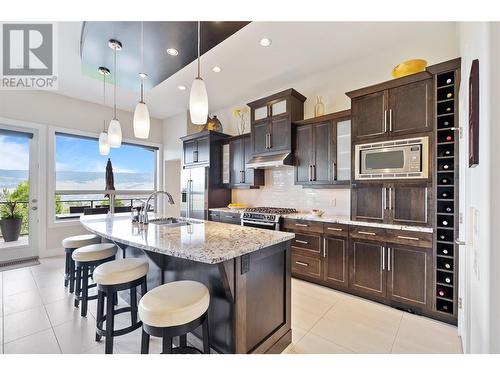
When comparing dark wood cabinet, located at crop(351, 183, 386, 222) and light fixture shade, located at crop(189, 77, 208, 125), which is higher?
light fixture shade, located at crop(189, 77, 208, 125)

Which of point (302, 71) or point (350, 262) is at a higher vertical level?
point (302, 71)

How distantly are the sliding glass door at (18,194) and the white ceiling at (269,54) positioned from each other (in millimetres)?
1232

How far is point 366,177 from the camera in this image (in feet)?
8.64

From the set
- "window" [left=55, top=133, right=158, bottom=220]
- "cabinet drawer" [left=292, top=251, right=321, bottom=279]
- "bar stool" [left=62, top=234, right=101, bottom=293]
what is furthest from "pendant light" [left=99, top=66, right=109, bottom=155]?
"cabinet drawer" [left=292, top=251, right=321, bottom=279]

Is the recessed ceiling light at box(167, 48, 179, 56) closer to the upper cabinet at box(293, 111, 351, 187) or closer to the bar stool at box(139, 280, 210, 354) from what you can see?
the upper cabinet at box(293, 111, 351, 187)

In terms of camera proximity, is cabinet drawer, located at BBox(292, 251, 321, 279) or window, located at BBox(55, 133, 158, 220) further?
window, located at BBox(55, 133, 158, 220)

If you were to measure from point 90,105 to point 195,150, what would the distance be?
8.23 feet

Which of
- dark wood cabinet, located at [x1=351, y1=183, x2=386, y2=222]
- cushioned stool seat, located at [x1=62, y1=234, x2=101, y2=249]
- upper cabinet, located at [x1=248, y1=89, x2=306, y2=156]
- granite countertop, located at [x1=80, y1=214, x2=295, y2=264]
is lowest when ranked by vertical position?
cushioned stool seat, located at [x1=62, y1=234, x2=101, y2=249]

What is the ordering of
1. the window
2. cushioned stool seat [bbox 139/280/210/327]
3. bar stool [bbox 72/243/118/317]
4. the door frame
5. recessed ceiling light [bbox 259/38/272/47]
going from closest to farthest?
cushioned stool seat [bbox 139/280/210/327] < bar stool [bbox 72/243/118/317] < recessed ceiling light [bbox 259/38/272/47] < the door frame < the window

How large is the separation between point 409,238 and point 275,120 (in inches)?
98.9

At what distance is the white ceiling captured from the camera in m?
2.57
